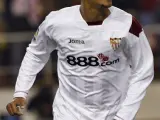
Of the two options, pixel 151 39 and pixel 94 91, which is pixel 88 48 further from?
pixel 151 39

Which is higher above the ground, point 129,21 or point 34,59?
point 129,21

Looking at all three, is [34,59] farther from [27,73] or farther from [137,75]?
[137,75]

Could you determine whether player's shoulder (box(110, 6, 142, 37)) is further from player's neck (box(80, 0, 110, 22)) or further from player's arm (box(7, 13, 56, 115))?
player's arm (box(7, 13, 56, 115))

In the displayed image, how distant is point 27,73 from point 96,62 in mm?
669

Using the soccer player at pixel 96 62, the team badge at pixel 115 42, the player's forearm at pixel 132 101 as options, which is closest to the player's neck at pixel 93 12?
the soccer player at pixel 96 62

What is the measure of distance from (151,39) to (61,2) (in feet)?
4.65

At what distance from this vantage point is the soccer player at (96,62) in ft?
23.2

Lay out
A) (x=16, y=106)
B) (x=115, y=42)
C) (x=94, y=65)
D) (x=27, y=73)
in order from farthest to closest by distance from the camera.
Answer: (x=27, y=73) → (x=16, y=106) → (x=94, y=65) → (x=115, y=42)

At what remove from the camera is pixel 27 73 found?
750 cm

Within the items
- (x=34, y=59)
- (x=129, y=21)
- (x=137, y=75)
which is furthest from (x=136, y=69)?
(x=34, y=59)

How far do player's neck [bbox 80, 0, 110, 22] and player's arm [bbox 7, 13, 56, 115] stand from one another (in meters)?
0.32

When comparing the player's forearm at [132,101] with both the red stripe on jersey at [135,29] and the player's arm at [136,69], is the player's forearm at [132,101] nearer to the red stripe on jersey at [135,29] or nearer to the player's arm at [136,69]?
the player's arm at [136,69]

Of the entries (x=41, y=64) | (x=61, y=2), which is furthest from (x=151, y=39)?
(x=41, y=64)

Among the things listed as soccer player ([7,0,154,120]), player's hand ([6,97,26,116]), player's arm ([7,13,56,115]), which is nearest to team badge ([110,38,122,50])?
soccer player ([7,0,154,120])
